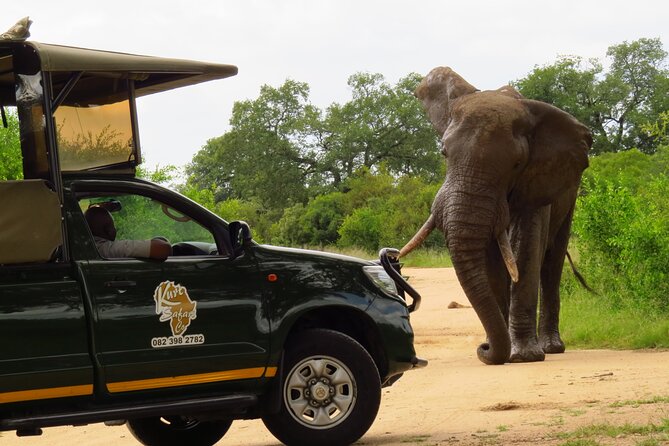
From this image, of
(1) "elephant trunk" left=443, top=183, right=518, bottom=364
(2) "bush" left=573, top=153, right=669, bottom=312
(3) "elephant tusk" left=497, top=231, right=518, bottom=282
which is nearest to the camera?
(1) "elephant trunk" left=443, top=183, right=518, bottom=364

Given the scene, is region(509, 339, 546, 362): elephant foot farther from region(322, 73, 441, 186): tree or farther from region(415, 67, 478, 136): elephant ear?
region(322, 73, 441, 186): tree

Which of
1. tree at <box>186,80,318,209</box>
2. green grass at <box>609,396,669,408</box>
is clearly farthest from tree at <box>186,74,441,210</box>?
green grass at <box>609,396,669,408</box>

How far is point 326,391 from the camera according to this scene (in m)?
9.95

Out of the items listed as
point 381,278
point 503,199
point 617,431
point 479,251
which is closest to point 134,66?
point 381,278

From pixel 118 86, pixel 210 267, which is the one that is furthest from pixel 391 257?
pixel 118 86

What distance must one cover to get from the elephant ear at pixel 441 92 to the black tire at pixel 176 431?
25.1ft

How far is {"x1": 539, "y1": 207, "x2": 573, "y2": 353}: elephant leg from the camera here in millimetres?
17969

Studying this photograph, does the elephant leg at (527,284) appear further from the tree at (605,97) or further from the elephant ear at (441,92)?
the tree at (605,97)

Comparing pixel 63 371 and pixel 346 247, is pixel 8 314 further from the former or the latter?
pixel 346 247

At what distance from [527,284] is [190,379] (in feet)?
25.9

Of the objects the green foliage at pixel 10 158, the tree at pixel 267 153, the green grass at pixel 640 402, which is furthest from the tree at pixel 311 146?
the green grass at pixel 640 402

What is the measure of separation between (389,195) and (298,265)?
49.2 meters

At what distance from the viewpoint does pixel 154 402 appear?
9.38m

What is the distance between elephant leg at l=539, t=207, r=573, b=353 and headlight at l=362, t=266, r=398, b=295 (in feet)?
25.6
